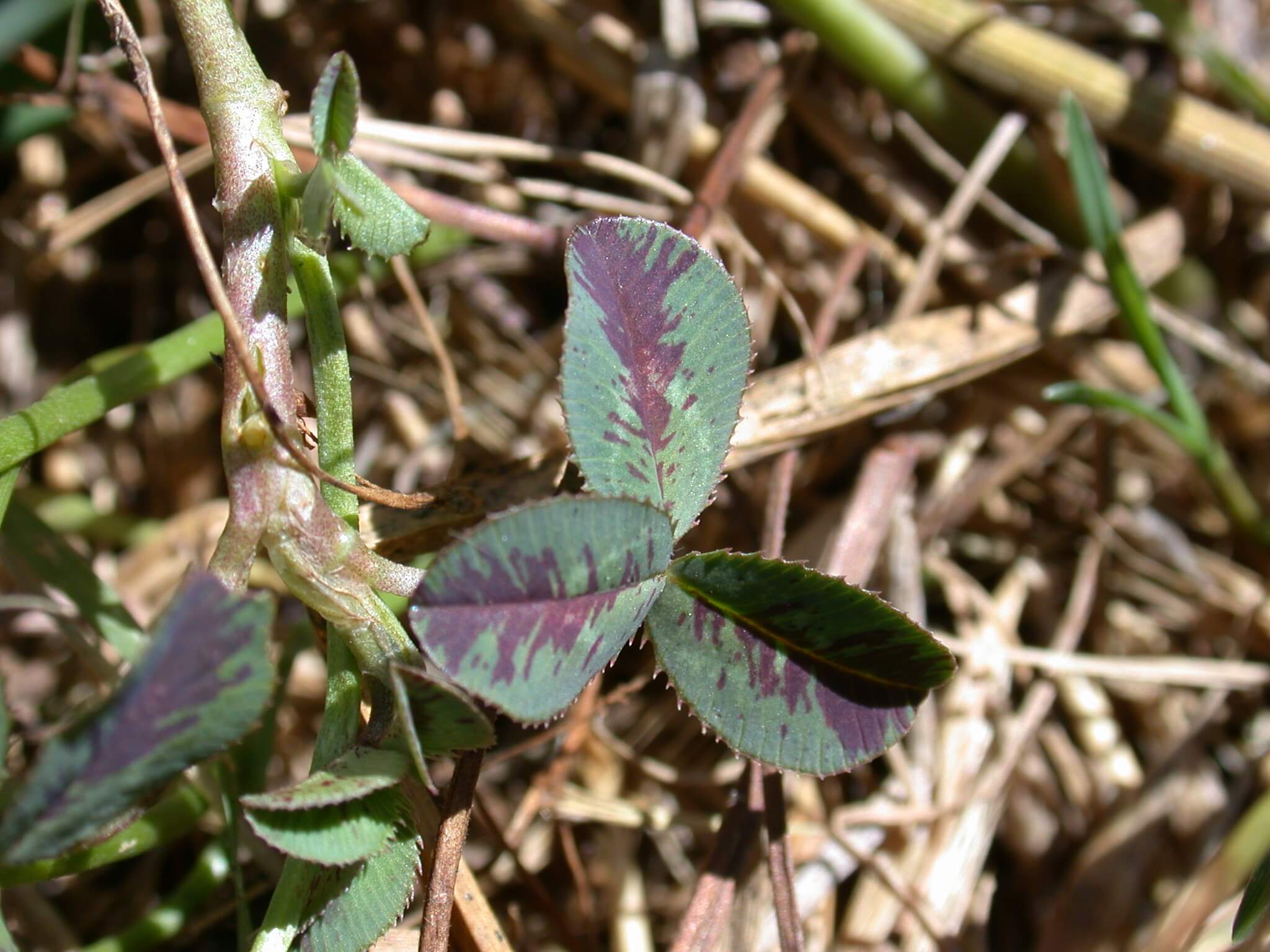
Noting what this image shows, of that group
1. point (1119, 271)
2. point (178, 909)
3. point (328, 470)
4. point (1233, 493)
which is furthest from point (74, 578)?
point (1233, 493)

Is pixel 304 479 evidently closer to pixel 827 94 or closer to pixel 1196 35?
pixel 827 94

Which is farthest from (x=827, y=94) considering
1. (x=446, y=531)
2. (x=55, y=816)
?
(x=55, y=816)

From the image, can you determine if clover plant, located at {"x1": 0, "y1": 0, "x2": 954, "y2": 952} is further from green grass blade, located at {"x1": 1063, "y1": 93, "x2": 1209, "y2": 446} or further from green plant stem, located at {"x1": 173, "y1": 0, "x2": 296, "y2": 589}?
green grass blade, located at {"x1": 1063, "y1": 93, "x2": 1209, "y2": 446}

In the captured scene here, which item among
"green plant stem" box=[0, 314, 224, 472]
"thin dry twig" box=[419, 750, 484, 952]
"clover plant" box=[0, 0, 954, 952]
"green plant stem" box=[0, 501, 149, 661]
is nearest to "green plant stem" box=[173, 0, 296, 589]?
"clover plant" box=[0, 0, 954, 952]

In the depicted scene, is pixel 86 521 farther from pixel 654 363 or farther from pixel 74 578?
pixel 654 363

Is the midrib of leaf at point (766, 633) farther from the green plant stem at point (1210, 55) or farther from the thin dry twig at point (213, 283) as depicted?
the green plant stem at point (1210, 55)

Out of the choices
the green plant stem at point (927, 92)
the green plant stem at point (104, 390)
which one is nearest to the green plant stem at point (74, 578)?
the green plant stem at point (104, 390)
